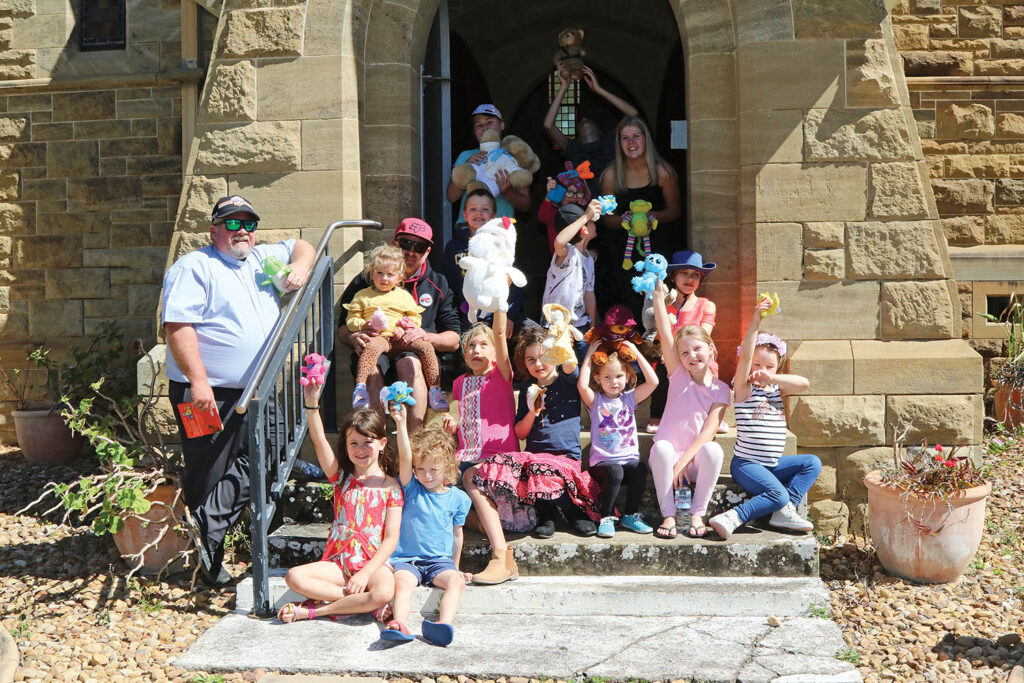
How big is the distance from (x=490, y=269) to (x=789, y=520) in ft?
5.92

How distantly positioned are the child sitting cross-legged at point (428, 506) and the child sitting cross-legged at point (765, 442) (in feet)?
4.44

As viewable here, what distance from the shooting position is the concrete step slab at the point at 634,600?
432 cm

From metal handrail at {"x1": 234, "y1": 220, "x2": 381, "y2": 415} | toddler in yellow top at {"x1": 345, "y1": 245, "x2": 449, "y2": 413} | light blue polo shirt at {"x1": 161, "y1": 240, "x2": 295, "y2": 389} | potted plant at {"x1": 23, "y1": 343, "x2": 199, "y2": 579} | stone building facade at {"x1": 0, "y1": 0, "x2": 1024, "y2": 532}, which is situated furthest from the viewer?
stone building facade at {"x1": 0, "y1": 0, "x2": 1024, "y2": 532}

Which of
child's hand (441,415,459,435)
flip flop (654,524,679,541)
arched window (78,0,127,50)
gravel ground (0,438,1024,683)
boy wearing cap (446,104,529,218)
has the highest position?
arched window (78,0,127,50)

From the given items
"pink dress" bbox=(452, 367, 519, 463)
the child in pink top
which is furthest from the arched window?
the child in pink top

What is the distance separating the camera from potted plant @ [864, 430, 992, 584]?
4668mm

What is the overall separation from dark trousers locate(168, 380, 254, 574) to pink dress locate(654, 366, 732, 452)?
1947 mm

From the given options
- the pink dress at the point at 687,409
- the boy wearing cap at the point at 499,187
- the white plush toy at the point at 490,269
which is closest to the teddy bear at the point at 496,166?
the boy wearing cap at the point at 499,187

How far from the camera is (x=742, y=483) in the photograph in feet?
15.6

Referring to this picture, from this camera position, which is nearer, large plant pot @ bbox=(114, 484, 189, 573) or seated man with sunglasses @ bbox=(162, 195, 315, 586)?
seated man with sunglasses @ bbox=(162, 195, 315, 586)

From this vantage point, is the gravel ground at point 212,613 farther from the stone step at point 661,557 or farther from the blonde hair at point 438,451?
the blonde hair at point 438,451

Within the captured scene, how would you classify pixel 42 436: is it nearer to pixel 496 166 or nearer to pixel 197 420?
pixel 197 420

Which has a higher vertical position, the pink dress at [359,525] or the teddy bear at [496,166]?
the teddy bear at [496,166]

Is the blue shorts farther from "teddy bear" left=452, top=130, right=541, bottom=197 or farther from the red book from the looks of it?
"teddy bear" left=452, top=130, right=541, bottom=197
